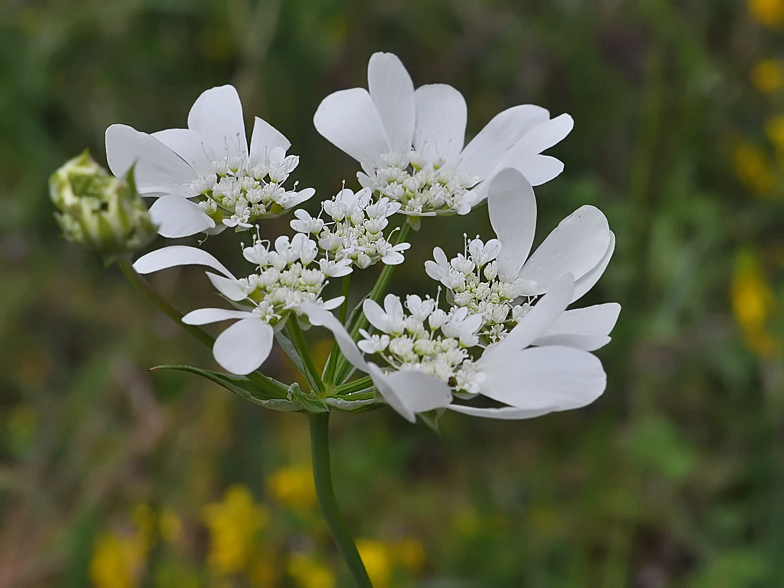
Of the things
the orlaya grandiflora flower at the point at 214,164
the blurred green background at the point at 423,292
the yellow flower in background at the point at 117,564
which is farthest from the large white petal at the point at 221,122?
the yellow flower in background at the point at 117,564

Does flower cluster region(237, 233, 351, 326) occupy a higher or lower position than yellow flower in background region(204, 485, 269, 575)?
higher

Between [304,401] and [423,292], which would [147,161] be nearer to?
[304,401]

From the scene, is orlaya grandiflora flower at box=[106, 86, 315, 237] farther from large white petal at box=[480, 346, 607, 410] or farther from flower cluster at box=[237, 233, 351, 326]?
large white petal at box=[480, 346, 607, 410]

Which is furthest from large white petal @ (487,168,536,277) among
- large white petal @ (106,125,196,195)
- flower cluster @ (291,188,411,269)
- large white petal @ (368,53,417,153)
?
large white petal @ (106,125,196,195)

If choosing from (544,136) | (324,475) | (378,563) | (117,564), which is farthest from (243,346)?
(117,564)

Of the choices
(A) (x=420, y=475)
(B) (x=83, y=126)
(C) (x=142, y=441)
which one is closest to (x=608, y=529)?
(A) (x=420, y=475)

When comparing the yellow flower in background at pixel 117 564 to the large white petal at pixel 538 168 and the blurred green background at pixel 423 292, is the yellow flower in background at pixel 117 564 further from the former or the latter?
the large white petal at pixel 538 168
